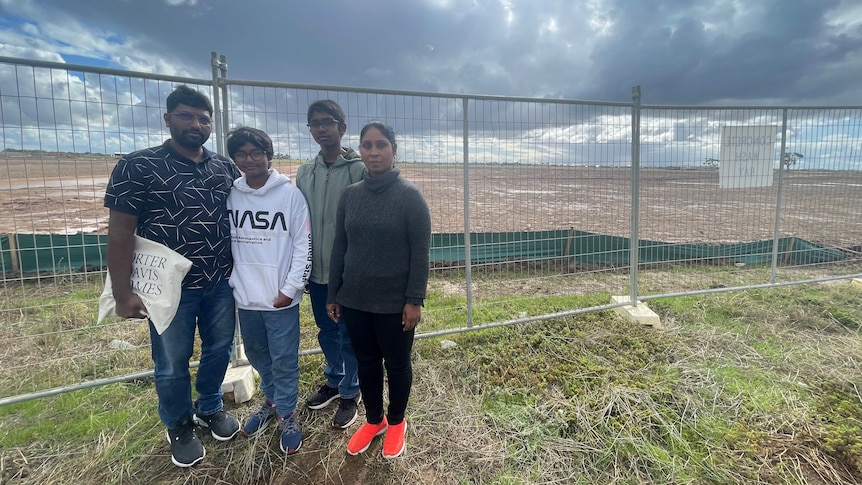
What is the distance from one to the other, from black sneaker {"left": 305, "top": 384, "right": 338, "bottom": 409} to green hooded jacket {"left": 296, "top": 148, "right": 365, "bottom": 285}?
0.97 meters

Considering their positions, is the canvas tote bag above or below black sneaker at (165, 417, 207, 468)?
above

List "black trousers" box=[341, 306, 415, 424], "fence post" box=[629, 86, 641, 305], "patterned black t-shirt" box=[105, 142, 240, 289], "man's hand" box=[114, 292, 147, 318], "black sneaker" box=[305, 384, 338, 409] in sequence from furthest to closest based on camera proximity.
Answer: "fence post" box=[629, 86, 641, 305] → "black sneaker" box=[305, 384, 338, 409] → "black trousers" box=[341, 306, 415, 424] → "man's hand" box=[114, 292, 147, 318] → "patterned black t-shirt" box=[105, 142, 240, 289]

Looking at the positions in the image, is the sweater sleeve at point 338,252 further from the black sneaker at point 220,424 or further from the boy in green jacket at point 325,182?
the black sneaker at point 220,424

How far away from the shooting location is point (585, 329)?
4266 mm

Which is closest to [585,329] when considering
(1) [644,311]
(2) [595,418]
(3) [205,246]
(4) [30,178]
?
(1) [644,311]

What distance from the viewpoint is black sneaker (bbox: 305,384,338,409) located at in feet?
9.83

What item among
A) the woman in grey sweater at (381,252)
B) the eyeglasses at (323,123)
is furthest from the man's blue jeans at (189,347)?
the eyeglasses at (323,123)

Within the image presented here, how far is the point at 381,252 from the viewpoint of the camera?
2.19m

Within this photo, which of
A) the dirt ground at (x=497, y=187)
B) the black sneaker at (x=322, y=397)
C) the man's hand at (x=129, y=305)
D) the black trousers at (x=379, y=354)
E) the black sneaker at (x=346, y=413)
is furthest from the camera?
the black sneaker at (x=322, y=397)

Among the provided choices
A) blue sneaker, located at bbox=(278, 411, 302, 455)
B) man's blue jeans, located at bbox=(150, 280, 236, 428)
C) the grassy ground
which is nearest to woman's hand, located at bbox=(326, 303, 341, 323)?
man's blue jeans, located at bbox=(150, 280, 236, 428)

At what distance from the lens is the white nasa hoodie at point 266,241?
2.37m

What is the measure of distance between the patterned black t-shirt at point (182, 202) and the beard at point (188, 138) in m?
0.07

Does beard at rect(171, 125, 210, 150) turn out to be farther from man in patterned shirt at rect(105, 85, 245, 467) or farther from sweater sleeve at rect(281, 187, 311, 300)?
sweater sleeve at rect(281, 187, 311, 300)

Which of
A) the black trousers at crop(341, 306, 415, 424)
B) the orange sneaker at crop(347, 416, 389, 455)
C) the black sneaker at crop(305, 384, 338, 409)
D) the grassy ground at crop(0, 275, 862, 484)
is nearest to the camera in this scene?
the black trousers at crop(341, 306, 415, 424)
